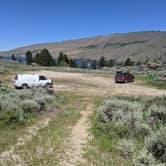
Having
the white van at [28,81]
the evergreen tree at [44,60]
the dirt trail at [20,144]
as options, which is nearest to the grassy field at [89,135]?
the dirt trail at [20,144]

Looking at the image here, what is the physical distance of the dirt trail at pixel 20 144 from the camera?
8.33 meters

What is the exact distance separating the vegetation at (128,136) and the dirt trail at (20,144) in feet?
7.06

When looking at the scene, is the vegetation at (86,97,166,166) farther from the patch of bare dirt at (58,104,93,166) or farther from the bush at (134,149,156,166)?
the patch of bare dirt at (58,104,93,166)

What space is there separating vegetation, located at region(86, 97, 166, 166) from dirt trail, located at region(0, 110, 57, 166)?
2152 millimetres

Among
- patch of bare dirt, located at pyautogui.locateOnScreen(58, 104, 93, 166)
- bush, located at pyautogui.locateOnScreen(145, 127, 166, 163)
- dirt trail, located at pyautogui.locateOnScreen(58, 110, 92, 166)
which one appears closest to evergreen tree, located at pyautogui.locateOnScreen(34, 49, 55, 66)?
patch of bare dirt, located at pyautogui.locateOnScreen(58, 104, 93, 166)

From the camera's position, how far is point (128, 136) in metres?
11.0

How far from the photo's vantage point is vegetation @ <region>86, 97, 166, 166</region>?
888 cm

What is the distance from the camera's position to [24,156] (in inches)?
345

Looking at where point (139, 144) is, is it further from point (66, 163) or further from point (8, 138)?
point (8, 138)

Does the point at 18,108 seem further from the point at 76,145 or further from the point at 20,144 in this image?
the point at 76,145

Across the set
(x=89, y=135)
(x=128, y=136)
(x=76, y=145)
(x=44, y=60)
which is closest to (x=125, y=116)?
(x=128, y=136)

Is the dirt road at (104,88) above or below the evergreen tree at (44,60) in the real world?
below

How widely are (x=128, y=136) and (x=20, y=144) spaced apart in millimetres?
4024

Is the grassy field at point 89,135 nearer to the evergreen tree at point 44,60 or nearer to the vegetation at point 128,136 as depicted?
the vegetation at point 128,136
